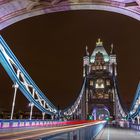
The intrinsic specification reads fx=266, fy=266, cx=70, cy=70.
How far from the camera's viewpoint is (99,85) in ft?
341

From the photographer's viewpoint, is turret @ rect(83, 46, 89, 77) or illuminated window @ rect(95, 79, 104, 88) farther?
turret @ rect(83, 46, 89, 77)

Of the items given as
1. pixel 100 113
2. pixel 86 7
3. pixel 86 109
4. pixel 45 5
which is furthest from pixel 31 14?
pixel 100 113

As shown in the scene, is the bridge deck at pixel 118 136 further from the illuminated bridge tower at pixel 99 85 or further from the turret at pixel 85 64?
the turret at pixel 85 64

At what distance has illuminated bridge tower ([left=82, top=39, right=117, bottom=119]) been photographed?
96.1 metres

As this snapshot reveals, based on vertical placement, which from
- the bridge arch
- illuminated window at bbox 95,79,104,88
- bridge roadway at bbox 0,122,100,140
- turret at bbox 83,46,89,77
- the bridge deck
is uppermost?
turret at bbox 83,46,89,77

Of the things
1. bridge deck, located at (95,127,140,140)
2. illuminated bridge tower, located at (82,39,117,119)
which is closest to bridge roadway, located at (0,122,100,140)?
bridge deck, located at (95,127,140,140)

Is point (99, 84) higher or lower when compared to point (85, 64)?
lower

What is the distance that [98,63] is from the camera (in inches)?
4562

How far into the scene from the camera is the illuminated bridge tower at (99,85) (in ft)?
315

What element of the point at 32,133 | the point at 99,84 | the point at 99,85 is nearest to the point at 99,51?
the point at 99,84

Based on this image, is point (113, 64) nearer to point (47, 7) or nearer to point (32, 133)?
point (47, 7)

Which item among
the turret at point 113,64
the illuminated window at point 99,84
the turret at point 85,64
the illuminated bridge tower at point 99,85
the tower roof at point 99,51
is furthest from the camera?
the tower roof at point 99,51

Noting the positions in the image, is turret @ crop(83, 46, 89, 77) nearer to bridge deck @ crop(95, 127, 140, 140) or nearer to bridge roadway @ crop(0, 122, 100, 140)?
bridge deck @ crop(95, 127, 140, 140)

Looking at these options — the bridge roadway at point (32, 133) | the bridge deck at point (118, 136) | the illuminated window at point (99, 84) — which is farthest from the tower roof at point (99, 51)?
the bridge roadway at point (32, 133)
